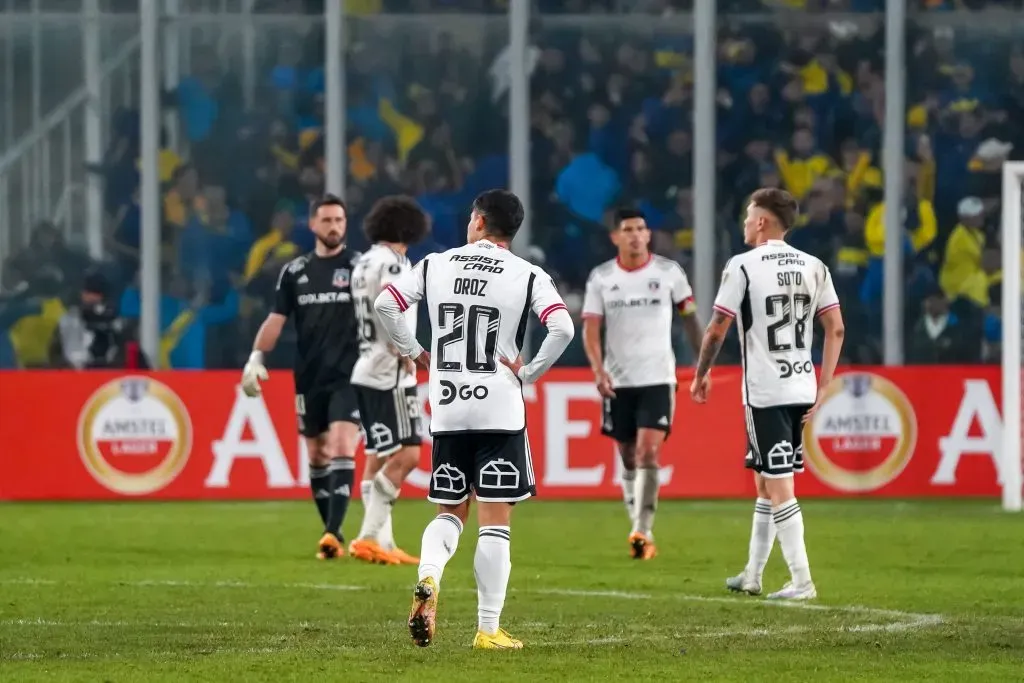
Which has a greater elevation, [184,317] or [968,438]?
[184,317]

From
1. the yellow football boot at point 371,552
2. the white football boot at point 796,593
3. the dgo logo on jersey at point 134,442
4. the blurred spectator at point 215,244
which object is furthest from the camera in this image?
the blurred spectator at point 215,244

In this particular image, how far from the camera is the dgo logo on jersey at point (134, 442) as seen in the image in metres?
18.6

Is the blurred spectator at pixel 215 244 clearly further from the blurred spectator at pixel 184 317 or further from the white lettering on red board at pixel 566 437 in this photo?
the white lettering on red board at pixel 566 437

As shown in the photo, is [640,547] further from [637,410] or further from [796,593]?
[796,593]

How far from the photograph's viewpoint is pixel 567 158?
70.7 ft

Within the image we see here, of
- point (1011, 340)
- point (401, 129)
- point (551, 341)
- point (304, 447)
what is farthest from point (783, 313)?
point (401, 129)

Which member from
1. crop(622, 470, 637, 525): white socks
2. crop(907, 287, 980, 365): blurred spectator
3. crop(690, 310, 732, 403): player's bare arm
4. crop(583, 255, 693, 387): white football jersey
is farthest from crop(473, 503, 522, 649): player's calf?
crop(907, 287, 980, 365): blurred spectator

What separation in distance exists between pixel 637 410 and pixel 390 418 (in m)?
1.88

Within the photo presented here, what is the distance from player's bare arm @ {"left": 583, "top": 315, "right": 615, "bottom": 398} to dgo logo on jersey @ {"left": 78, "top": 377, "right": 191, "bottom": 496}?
605cm

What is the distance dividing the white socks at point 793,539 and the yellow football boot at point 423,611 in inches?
126

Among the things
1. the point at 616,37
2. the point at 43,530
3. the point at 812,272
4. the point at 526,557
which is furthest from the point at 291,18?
the point at 812,272

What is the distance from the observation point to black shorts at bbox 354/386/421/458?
42.3 feet

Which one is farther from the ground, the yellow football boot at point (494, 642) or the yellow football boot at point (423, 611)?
the yellow football boot at point (423, 611)

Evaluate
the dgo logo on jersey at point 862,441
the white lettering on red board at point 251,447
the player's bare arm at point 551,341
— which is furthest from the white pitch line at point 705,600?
the dgo logo on jersey at point 862,441
